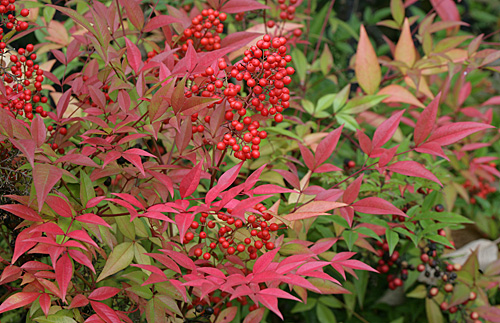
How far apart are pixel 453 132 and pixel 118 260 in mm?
579

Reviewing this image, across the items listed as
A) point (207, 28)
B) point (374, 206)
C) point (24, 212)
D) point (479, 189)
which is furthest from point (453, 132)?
point (479, 189)

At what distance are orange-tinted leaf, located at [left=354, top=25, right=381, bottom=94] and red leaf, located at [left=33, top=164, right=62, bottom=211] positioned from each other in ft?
2.64

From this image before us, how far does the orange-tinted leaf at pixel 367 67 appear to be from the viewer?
1.11m

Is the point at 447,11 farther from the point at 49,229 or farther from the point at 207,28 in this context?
the point at 49,229

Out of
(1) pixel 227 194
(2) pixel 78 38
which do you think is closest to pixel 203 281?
(1) pixel 227 194

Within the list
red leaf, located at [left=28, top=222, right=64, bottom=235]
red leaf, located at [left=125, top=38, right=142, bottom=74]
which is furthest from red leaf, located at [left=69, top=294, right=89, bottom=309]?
red leaf, located at [left=125, top=38, right=142, bottom=74]

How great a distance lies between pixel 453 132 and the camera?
73 cm

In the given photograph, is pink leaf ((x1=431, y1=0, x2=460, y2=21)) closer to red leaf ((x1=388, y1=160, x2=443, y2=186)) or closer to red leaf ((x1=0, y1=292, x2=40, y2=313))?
red leaf ((x1=388, y1=160, x2=443, y2=186))

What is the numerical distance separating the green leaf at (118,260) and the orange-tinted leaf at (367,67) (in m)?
0.72

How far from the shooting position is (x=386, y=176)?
41.7 inches

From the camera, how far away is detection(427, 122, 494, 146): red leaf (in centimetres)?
72

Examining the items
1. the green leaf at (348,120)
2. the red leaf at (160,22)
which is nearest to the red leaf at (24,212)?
the red leaf at (160,22)

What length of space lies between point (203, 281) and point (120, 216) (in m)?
0.23

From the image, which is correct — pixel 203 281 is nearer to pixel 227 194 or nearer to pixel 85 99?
pixel 227 194
